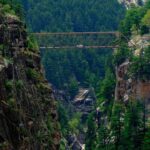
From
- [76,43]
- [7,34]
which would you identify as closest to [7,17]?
[7,34]

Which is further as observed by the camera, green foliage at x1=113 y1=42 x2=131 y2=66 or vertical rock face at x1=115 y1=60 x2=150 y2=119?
green foliage at x1=113 y1=42 x2=131 y2=66

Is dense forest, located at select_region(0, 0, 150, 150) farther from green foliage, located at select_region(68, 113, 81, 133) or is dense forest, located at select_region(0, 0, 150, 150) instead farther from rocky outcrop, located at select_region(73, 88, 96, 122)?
→ rocky outcrop, located at select_region(73, 88, 96, 122)

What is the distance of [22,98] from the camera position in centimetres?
5091

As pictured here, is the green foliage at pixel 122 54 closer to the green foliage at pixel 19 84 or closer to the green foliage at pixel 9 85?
the green foliage at pixel 19 84

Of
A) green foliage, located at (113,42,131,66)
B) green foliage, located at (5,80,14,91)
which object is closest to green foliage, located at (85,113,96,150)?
green foliage, located at (113,42,131,66)

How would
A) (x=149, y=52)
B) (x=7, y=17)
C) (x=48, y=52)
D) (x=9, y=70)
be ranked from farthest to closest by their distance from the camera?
(x=48, y=52)
(x=149, y=52)
(x=7, y=17)
(x=9, y=70)

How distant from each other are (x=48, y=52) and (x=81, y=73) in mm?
9087

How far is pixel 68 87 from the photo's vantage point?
160750mm

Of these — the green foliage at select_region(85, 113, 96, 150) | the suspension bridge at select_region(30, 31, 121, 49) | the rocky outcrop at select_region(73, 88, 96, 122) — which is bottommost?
the rocky outcrop at select_region(73, 88, 96, 122)

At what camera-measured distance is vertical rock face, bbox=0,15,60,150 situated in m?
47.3

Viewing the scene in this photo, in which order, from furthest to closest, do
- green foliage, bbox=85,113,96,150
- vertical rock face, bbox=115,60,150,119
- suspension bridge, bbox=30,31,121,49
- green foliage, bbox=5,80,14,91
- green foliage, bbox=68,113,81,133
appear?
1. green foliage, bbox=68,113,81,133
2. suspension bridge, bbox=30,31,121,49
3. green foliage, bbox=85,113,96,150
4. vertical rock face, bbox=115,60,150,119
5. green foliage, bbox=5,80,14,91

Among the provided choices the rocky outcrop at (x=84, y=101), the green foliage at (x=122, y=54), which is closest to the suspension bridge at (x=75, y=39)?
the green foliage at (x=122, y=54)

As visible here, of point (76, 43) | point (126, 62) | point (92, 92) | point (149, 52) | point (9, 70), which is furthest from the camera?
point (92, 92)

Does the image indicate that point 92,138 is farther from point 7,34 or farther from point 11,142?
point 11,142
